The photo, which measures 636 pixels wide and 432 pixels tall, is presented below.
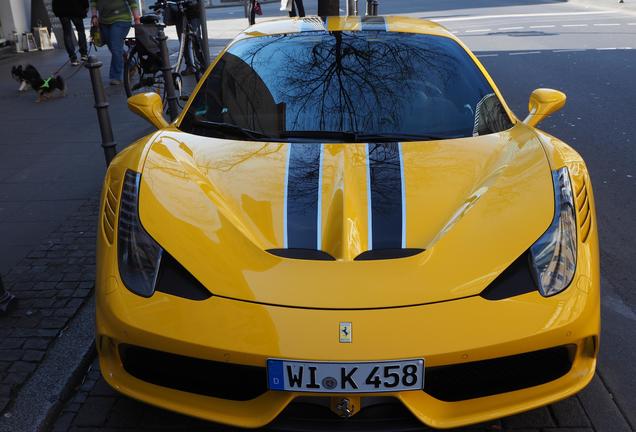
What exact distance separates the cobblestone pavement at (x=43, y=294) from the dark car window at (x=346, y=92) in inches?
47.5

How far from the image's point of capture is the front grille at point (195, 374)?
2215 mm

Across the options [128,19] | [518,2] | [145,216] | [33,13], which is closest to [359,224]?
[145,216]

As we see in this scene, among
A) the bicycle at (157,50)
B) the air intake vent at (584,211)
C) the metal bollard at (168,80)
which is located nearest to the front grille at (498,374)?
the air intake vent at (584,211)

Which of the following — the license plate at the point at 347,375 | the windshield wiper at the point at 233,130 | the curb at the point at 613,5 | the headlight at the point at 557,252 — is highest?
the windshield wiper at the point at 233,130

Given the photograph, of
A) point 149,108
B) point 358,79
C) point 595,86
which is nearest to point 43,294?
point 149,108

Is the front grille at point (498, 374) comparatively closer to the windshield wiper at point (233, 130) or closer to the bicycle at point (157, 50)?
the windshield wiper at point (233, 130)

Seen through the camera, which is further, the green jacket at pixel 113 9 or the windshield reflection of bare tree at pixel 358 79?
the green jacket at pixel 113 9

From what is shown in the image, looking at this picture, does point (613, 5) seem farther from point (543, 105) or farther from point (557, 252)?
point (557, 252)

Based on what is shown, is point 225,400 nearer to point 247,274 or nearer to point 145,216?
point 247,274

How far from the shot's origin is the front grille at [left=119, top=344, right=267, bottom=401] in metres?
2.21

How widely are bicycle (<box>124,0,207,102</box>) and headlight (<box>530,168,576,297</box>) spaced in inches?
270

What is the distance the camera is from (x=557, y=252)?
239cm

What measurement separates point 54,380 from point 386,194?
1.71 m

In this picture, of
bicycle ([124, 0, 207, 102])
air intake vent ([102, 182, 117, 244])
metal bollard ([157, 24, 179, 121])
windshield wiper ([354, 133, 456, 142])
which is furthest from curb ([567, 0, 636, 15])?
air intake vent ([102, 182, 117, 244])
